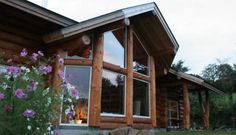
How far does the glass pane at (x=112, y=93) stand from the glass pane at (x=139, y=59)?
3.85 ft

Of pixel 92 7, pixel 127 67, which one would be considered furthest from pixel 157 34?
pixel 92 7

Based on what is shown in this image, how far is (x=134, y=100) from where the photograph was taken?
938cm

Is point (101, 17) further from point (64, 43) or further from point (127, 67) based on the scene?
point (127, 67)

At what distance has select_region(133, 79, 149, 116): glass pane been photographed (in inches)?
373

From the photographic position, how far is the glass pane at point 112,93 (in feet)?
27.0

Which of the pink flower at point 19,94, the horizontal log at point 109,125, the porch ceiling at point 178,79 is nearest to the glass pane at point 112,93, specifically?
the horizontal log at point 109,125

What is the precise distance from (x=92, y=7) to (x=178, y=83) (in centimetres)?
1503

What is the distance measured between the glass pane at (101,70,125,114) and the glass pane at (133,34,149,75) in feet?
3.85

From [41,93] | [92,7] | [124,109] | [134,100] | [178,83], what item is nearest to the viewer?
[41,93]

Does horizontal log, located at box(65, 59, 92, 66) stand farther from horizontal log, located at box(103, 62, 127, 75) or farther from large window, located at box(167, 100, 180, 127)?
large window, located at box(167, 100, 180, 127)

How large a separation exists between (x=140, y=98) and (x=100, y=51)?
2630mm

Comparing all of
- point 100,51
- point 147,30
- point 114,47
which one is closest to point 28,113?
point 100,51

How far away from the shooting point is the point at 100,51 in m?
7.98

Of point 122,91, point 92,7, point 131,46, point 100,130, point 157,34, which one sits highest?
point 92,7
